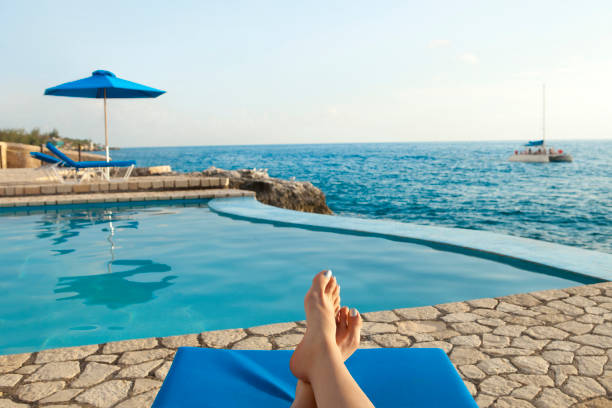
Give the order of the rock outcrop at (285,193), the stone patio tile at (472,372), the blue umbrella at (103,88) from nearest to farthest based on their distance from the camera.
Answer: the stone patio tile at (472,372)
the blue umbrella at (103,88)
the rock outcrop at (285,193)

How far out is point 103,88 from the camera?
1127cm

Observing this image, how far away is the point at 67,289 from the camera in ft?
13.8

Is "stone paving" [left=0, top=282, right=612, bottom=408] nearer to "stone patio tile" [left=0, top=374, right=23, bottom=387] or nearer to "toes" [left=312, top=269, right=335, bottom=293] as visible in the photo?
"stone patio tile" [left=0, top=374, right=23, bottom=387]

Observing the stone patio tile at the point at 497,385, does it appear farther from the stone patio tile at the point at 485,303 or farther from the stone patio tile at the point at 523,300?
the stone patio tile at the point at 523,300

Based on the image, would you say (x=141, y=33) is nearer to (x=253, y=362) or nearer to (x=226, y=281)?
(x=226, y=281)

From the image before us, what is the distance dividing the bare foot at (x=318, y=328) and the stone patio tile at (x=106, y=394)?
3.78 ft

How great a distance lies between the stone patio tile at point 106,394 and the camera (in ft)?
6.73

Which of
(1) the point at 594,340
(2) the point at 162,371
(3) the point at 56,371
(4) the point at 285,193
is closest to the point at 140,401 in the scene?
(2) the point at 162,371

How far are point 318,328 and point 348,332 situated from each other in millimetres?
152

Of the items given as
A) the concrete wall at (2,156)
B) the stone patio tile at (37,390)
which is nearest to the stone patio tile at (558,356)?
the stone patio tile at (37,390)

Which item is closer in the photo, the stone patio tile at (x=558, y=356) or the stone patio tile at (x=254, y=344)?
the stone patio tile at (x=558, y=356)

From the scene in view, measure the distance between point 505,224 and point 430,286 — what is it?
12.4 m

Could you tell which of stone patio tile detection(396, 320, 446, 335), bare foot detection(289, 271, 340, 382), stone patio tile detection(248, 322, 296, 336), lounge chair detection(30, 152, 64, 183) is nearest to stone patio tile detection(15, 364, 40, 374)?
stone patio tile detection(248, 322, 296, 336)

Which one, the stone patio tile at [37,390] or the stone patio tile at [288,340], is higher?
the stone patio tile at [288,340]
